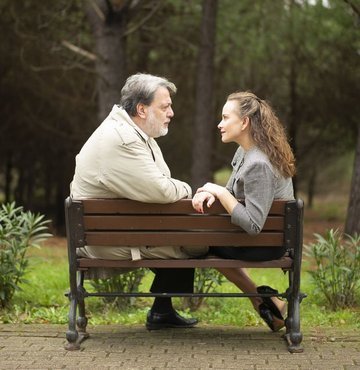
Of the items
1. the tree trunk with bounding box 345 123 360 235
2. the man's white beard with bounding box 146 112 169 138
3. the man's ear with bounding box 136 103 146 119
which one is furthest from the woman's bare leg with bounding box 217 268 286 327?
the tree trunk with bounding box 345 123 360 235

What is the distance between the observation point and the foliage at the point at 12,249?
6105 millimetres

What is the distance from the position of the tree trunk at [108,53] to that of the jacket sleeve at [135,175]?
8.51m

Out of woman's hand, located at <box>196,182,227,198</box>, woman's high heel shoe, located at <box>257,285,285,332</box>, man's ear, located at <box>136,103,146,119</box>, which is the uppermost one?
man's ear, located at <box>136,103,146,119</box>

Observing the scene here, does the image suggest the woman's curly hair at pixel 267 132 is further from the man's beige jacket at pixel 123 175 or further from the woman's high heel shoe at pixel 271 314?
the woman's high heel shoe at pixel 271 314

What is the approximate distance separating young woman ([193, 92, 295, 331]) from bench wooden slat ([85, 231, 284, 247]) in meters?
0.10

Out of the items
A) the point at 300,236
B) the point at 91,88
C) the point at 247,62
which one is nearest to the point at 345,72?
the point at 247,62

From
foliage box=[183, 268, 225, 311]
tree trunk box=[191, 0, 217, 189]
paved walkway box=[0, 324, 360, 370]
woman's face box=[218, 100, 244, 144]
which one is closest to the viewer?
paved walkway box=[0, 324, 360, 370]

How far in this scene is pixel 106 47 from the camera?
1341 cm

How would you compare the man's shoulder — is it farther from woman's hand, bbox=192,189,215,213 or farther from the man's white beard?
woman's hand, bbox=192,189,215,213

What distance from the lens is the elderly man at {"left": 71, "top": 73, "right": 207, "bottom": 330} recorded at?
4.91m

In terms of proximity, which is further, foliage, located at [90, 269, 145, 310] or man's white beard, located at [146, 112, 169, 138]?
foliage, located at [90, 269, 145, 310]

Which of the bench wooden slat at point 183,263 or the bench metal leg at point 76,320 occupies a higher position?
the bench wooden slat at point 183,263

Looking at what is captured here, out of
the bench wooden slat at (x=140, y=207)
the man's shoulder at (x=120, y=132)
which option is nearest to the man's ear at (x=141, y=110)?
the man's shoulder at (x=120, y=132)

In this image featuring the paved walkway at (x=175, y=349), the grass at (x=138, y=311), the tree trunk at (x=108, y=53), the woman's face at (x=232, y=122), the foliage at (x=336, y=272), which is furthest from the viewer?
the tree trunk at (x=108, y=53)
